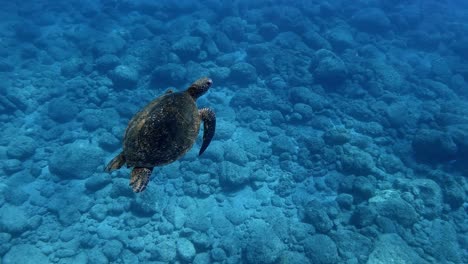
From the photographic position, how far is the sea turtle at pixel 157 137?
14.6 feet

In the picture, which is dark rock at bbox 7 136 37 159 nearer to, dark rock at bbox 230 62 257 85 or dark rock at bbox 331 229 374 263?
dark rock at bbox 230 62 257 85

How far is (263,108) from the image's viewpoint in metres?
18.0

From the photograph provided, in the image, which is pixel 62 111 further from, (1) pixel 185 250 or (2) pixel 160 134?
(2) pixel 160 134

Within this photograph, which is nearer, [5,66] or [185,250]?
[185,250]

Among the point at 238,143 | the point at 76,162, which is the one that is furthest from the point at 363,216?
the point at 76,162

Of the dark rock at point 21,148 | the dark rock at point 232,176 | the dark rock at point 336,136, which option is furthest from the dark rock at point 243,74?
the dark rock at point 21,148

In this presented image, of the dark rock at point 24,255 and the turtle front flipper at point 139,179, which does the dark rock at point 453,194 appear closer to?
the turtle front flipper at point 139,179

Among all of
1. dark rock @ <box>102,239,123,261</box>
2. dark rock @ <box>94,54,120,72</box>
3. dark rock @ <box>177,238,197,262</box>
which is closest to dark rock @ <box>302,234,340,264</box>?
dark rock @ <box>177,238,197,262</box>

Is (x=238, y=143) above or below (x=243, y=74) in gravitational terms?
below

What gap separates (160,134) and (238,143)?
1133cm

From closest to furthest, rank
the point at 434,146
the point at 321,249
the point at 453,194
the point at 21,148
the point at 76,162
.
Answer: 1. the point at 321,249
2. the point at 453,194
3. the point at 76,162
4. the point at 21,148
5. the point at 434,146

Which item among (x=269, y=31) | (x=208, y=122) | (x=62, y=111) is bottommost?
(x=62, y=111)

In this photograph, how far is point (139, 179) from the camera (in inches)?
180

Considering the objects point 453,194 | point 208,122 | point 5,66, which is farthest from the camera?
point 5,66
